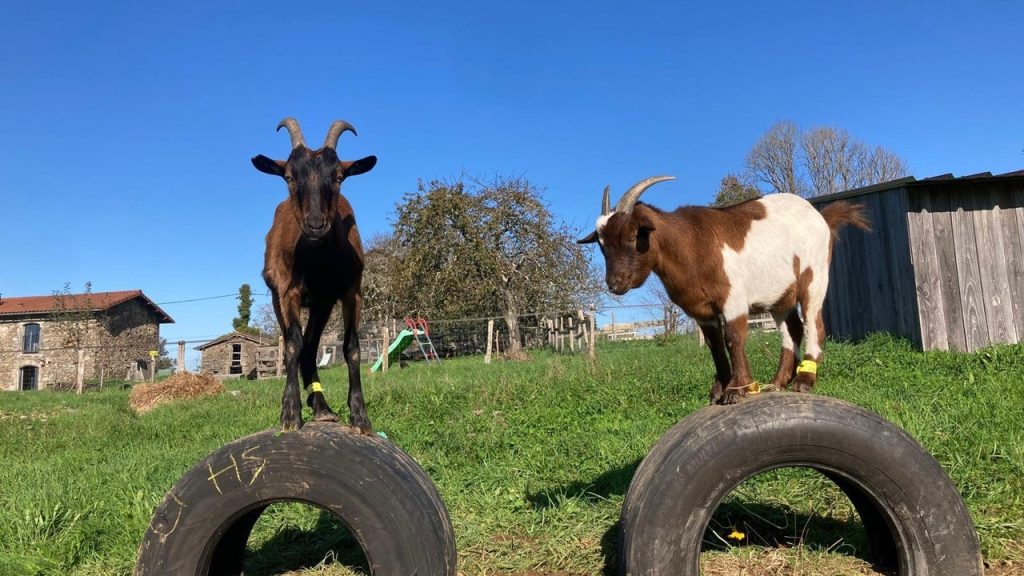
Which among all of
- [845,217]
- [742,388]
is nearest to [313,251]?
[742,388]

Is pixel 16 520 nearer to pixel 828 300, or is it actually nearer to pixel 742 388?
pixel 742 388

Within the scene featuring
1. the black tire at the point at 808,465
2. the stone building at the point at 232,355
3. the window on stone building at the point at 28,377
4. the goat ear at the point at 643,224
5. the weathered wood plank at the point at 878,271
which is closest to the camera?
the black tire at the point at 808,465

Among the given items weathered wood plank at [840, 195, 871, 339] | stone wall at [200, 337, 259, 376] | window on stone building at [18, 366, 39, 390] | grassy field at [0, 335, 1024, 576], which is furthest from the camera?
stone wall at [200, 337, 259, 376]

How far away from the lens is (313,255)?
10.8 ft

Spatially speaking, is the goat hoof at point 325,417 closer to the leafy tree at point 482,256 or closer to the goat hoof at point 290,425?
the goat hoof at point 290,425

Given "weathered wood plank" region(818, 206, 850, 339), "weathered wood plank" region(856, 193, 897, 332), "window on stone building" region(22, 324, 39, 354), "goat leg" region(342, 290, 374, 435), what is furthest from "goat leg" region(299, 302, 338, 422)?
"window on stone building" region(22, 324, 39, 354)

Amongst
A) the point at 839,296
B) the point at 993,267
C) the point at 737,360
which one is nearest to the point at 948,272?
the point at 993,267

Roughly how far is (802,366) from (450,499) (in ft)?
11.0

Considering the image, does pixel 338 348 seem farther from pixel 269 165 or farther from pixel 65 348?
pixel 269 165

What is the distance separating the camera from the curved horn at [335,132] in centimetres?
339

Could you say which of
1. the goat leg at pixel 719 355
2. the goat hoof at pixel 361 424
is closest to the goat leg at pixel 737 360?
the goat leg at pixel 719 355

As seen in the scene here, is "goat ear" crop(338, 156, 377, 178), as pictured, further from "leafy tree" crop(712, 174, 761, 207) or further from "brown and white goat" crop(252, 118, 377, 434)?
"leafy tree" crop(712, 174, 761, 207)

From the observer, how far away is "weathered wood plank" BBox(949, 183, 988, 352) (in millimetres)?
11000

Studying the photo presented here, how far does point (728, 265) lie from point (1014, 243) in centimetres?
1112
